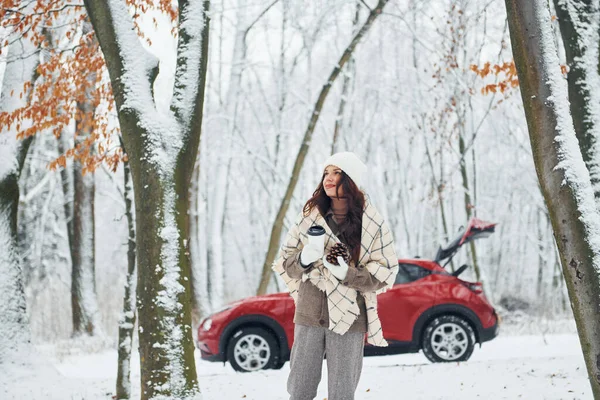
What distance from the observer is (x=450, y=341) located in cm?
893

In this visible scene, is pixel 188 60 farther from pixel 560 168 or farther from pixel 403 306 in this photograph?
pixel 403 306

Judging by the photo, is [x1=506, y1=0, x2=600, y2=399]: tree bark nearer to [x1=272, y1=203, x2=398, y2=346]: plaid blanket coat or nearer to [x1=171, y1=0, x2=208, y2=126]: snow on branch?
[x1=272, y1=203, x2=398, y2=346]: plaid blanket coat

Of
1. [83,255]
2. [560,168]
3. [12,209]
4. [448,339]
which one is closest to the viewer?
[560,168]

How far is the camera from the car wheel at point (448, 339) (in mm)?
8867

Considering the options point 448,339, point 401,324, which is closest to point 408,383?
point 401,324

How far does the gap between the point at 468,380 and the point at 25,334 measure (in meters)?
5.27

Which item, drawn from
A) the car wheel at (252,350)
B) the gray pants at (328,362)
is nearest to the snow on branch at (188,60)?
the gray pants at (328,362)

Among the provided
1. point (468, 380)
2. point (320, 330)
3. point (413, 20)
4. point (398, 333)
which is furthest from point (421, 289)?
point (413, 20)

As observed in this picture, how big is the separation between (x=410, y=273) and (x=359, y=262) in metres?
5.74

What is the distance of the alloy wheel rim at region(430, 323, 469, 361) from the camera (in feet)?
29.1

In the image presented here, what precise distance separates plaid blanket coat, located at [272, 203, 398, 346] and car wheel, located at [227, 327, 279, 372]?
16.2 ft

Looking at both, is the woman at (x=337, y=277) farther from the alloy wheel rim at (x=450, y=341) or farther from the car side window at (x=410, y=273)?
the car side window at (x=410, y=273)

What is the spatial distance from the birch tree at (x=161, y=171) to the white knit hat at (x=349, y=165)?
2016 millimetres

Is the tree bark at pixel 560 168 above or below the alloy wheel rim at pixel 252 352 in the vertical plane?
above
